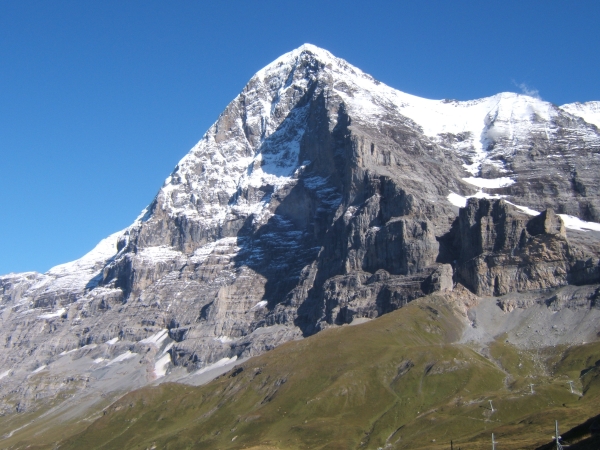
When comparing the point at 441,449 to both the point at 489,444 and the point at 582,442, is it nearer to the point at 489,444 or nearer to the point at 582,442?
the point at 489,444

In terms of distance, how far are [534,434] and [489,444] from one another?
1498cm

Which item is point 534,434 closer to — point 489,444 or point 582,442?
point 489,444

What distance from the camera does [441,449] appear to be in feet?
656

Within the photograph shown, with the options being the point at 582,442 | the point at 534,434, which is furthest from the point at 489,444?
the point at 582,442

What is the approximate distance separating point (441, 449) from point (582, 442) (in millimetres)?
73878

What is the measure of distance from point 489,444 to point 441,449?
15.7 meters

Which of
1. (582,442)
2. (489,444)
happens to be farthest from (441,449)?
(582,442)

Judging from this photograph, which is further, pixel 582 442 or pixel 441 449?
pixel 441 449

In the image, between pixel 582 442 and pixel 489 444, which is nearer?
pixel 582 442

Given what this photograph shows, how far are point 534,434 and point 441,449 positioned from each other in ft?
78.5

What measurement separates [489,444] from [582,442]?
6071 centimetres

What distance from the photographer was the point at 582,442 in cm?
13012

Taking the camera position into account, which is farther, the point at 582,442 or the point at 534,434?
the point at 534,434

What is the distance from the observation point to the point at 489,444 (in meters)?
188
